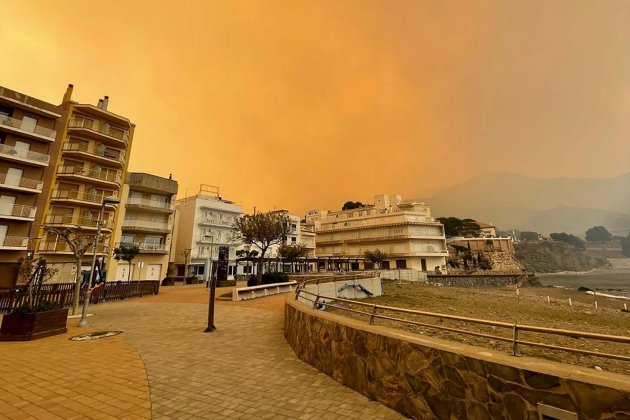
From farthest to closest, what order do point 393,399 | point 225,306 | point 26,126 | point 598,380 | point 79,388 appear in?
point 26,126 → point 225,306 → point 79,388 → point 393,399 → point 598,380

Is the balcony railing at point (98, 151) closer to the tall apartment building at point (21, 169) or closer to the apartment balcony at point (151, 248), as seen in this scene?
the tall apartment building at point (21, 169)

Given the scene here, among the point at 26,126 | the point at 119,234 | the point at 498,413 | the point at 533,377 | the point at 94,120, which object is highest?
the point at 94,120

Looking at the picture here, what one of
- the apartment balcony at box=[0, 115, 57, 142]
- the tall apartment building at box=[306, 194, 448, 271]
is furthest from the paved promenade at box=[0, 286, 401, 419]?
the tall apartment building at box=[306, 194, 448, 271]

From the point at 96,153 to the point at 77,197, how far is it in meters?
5.90

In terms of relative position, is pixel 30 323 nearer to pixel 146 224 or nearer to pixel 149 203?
pixel 146 224

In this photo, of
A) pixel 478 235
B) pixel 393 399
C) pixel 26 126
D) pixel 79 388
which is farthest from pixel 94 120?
pixel 478 235

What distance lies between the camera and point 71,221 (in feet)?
105

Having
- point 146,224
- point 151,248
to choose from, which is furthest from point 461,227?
point 146,224

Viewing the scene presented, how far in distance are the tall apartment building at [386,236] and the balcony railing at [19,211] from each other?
42676mm

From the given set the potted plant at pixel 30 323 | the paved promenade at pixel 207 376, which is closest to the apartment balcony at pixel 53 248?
the potted plant at pixel 30 323

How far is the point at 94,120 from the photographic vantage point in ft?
115

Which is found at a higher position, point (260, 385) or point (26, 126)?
point (26, 126)

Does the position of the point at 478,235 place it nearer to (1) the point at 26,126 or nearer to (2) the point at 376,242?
(2) the point at 376,242

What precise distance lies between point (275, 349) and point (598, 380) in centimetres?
704
